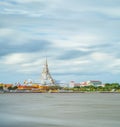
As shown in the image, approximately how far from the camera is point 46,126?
47750mm

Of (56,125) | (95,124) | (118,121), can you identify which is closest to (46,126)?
(56,125)

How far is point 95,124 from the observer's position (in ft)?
163

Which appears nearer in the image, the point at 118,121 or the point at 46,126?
the point at 46,126

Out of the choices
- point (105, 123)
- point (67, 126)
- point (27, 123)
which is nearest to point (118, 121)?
point (105, 123)

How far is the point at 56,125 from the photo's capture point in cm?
4897

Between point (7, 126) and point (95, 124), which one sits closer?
point (7, 126)

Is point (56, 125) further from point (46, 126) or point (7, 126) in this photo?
point (7, 126)

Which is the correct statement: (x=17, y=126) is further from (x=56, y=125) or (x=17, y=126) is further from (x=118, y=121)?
(x=118, y=121)

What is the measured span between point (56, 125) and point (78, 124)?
3.01 metres

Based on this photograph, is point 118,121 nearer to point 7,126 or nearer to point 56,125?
point 56,125

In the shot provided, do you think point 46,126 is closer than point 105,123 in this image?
Yes

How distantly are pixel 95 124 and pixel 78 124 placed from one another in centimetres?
209

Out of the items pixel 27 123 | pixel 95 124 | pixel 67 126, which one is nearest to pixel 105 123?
pixel 95 124

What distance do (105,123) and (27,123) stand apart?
9.21 m
